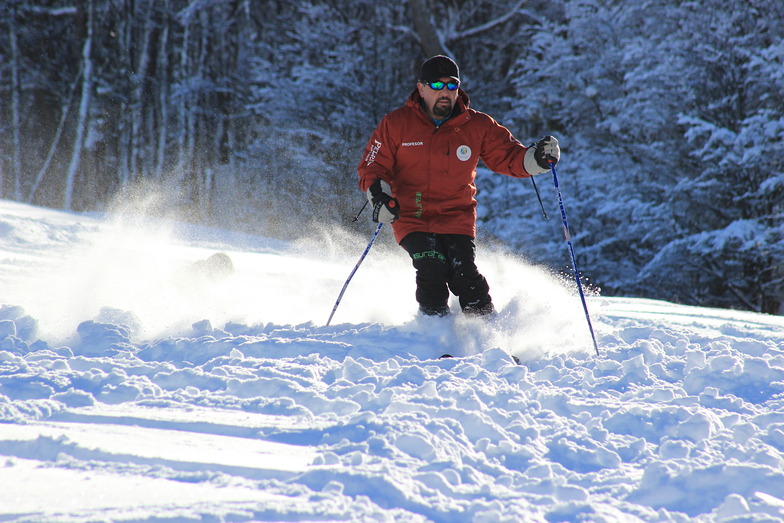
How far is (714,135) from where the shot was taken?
10602 mm

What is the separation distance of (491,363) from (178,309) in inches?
90.6

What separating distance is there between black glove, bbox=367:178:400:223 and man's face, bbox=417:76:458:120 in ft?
1.97

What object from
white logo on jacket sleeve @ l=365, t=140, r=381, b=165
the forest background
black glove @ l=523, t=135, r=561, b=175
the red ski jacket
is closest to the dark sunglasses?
the red ski jacket

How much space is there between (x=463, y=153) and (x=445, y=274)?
813 millimetres

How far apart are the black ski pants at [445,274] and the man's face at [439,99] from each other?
0.79 metres

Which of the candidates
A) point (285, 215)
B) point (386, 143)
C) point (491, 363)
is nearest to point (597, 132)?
point (285, 215)

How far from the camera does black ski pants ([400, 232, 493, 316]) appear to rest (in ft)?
14.1

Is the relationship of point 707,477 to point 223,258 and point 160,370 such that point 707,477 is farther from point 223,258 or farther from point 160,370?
point 223,258

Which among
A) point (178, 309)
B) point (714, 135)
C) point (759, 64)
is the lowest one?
point (178, 309)

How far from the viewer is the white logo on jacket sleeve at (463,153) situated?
14.3 ft

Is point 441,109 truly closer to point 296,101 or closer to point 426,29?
point 296,101

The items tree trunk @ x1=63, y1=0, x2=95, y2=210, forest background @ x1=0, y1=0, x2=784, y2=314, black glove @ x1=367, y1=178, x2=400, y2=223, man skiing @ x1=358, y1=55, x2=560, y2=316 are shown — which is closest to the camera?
black glove @ x1=367, y1=178, x2=400, y2=223

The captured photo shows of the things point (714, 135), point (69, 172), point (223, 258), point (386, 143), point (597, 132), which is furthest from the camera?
point (69, 172)

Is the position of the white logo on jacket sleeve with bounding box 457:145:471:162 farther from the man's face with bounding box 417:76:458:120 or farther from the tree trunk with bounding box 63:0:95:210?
the tree trunk with bounding box 63:0:95:210
